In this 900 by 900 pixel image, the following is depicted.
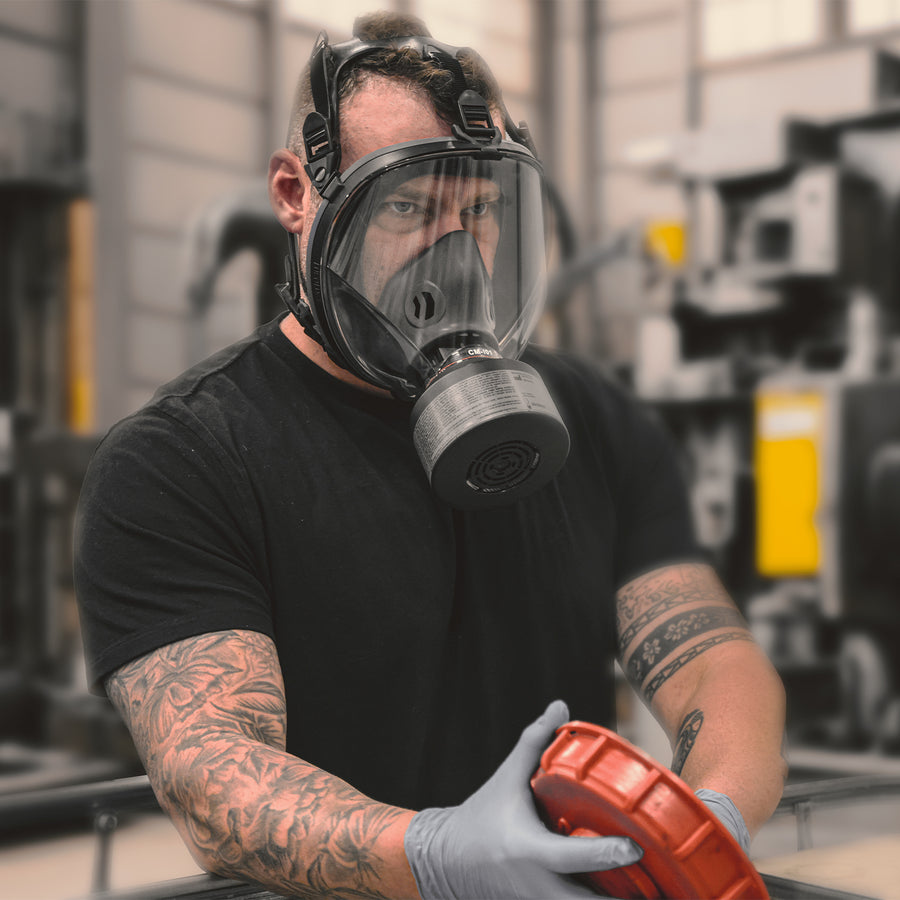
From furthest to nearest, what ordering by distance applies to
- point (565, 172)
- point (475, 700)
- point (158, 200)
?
point (565, 172), point (158, 200), point (475, 700)

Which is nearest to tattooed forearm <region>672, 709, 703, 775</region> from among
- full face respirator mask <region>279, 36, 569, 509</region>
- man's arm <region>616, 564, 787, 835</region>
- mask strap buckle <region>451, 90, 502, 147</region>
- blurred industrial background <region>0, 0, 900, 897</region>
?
man's arm <region>616, 564, 787, 835</region>

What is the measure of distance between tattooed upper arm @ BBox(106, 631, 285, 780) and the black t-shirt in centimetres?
2

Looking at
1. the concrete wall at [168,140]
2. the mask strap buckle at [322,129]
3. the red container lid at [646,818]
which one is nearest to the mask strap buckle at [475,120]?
the mask strap buckle at [322,129]

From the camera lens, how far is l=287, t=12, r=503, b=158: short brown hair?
51.3 inches

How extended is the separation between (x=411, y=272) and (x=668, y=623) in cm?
53

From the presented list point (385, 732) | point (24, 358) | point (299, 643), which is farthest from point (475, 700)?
point (24, 358)

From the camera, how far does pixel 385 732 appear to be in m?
Answer: 1.31

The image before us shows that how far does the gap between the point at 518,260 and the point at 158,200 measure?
596 centimetres

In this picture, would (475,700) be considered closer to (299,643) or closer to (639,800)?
(299,643)

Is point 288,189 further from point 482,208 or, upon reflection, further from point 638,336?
point 638,336

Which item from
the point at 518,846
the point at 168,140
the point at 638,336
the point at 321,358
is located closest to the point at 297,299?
the point at 321,358

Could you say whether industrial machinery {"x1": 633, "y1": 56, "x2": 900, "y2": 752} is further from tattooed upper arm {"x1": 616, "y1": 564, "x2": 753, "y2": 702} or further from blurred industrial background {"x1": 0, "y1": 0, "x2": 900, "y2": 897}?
tattooed upper arm {"x1": 616, "y1": 564, "x2": 753, "y2": 702}

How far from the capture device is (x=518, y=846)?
879 millimetres

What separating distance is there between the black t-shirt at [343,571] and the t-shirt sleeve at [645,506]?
61 mm
